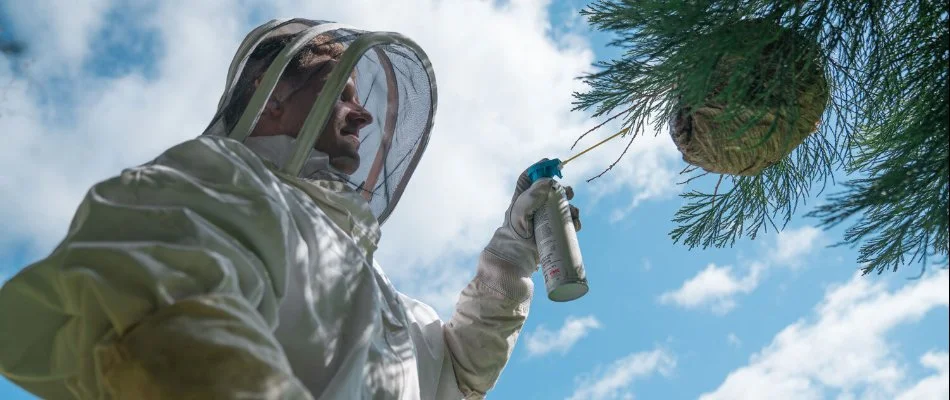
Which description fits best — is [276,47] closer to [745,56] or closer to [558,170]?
[558,170]

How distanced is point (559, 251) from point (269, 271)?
1040mm

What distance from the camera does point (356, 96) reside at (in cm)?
277

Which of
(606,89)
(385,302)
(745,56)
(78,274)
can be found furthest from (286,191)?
(745,56)

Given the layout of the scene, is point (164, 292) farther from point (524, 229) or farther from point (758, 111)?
point (524, 229)

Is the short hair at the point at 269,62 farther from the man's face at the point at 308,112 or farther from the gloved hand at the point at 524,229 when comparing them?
the gloved hand at the point at 524,229

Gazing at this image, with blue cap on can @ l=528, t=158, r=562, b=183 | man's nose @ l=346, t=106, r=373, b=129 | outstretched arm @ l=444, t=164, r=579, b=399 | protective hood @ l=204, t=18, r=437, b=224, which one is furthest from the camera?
blue cap on can @ l=528, t=158, r=562, b=183

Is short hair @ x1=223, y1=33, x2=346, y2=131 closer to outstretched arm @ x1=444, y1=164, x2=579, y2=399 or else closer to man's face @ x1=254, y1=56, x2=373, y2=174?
man's face @ x1=254, y1=56, x2=373, y2=174

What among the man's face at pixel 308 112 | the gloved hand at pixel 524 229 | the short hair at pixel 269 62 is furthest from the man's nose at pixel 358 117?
the gloved hand at pixel 524 229

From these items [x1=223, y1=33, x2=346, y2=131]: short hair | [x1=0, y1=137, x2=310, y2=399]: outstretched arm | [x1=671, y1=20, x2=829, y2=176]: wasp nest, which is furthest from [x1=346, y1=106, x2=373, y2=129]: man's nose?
[x1=671, y1=20, x2=829, y2=176]: wasp nest

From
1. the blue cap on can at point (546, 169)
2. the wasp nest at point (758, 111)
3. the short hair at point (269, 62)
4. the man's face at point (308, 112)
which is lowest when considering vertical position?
the wasp nest at point (758, 111)

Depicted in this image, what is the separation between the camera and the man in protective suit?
1.50 meters

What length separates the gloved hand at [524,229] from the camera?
111 inches

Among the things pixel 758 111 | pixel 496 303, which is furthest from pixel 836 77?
pixel 496 303

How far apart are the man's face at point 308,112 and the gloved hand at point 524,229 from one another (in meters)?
0.58
